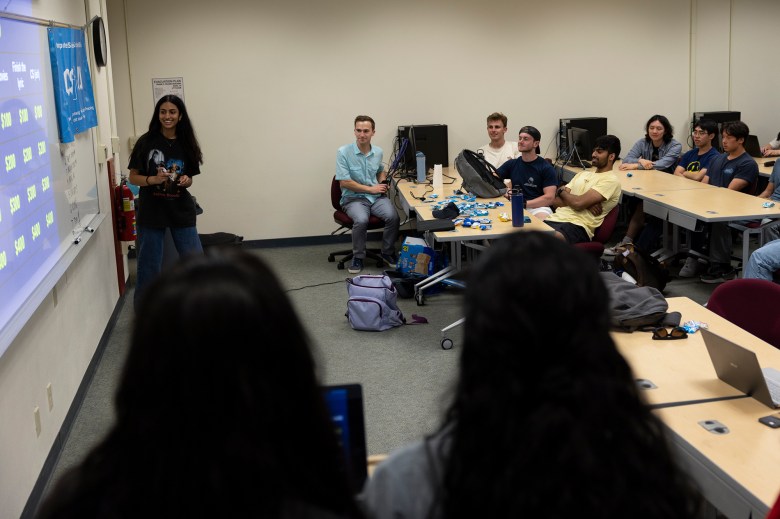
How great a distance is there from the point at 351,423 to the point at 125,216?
487 centimetres

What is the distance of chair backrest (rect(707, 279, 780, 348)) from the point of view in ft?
10.8

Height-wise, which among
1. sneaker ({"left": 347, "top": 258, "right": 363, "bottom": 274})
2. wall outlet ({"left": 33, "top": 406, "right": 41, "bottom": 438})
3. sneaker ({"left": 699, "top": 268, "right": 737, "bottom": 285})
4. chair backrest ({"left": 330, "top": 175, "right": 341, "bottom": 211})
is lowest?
sneaker ({"left": 699, "top": 268, "right": 737, "bottom": 285})

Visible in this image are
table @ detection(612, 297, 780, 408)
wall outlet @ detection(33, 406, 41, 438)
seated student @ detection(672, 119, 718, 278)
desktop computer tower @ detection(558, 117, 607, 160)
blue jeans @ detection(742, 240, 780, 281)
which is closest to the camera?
table @ detection(612, 297, 780, 408)

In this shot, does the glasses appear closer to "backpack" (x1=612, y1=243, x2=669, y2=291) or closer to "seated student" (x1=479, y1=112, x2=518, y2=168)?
"backpack" (x1=612, y1=243, x2=669, y2=291)

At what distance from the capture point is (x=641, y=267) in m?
6.04

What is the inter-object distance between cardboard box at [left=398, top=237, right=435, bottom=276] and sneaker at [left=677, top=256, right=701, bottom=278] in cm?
202

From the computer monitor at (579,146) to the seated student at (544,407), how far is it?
6694 mm

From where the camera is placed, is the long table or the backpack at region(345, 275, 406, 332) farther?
the backpack at region(345, 275, 406, 332)

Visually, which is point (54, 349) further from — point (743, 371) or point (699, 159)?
point (699, 159)

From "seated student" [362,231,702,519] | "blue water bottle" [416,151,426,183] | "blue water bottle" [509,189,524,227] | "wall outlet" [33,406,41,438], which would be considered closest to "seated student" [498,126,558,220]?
"blue water bottle" [509,189,524,227]

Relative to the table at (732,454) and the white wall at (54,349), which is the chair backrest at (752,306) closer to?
the table at (732,454)

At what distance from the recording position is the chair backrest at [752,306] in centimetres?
328

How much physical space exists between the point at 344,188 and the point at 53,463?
4.25m

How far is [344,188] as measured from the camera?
7578mm
